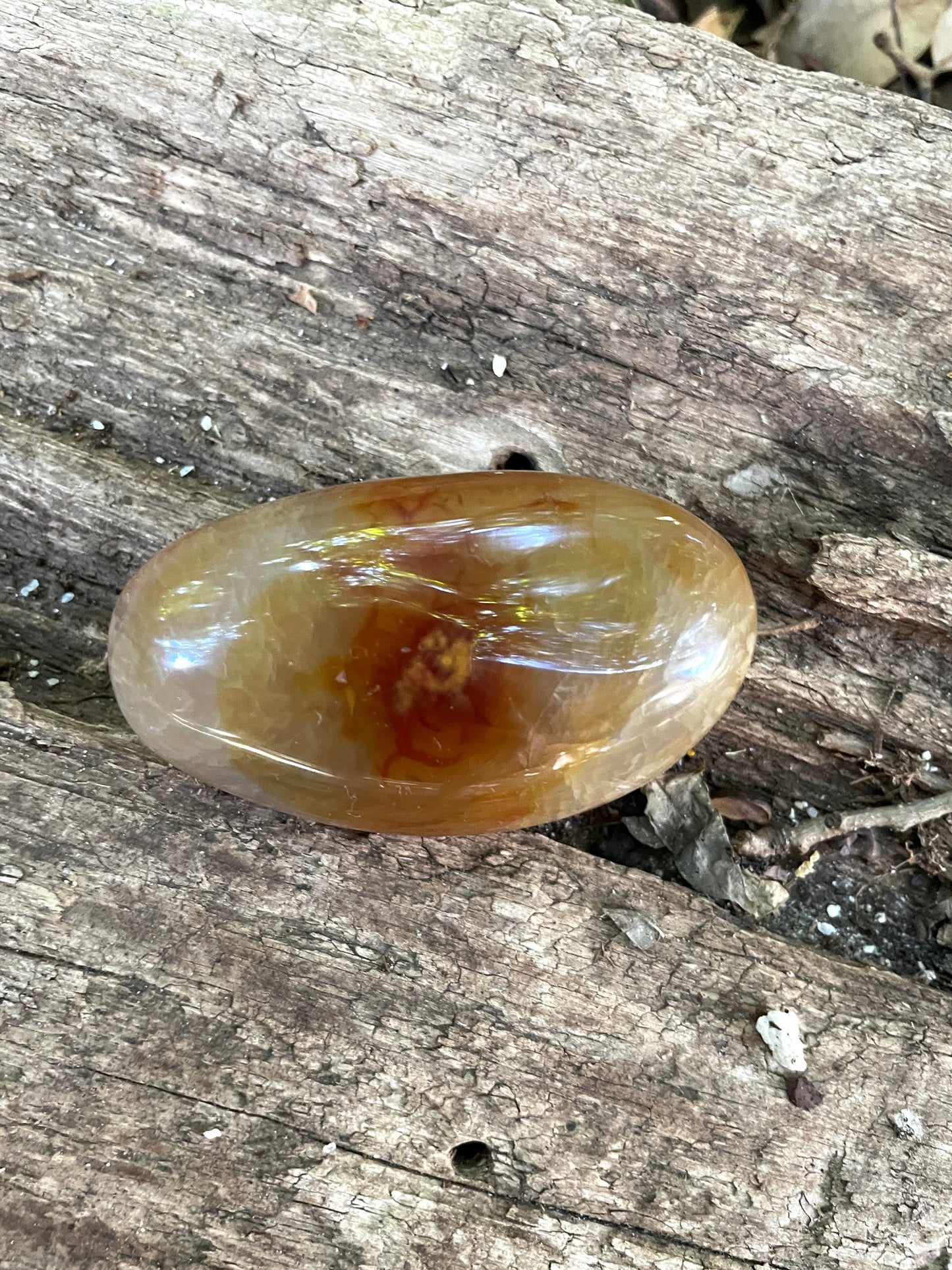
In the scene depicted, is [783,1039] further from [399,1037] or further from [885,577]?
[885,577]

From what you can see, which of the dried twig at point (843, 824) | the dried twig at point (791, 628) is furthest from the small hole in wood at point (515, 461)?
the dried twig at point (843, 824)

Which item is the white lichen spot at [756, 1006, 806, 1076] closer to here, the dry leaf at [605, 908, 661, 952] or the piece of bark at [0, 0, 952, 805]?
the dry leaf at [605, 908, 661, 952]

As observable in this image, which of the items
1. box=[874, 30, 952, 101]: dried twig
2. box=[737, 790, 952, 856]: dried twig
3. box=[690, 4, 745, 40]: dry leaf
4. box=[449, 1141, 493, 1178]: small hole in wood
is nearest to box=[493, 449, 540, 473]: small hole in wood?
box=[737, 790, 952, 856]: dried twig

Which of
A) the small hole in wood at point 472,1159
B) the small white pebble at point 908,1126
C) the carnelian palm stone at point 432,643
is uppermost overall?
the carnelian palm stone at point 432,643

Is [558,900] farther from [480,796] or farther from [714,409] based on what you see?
[714,409]

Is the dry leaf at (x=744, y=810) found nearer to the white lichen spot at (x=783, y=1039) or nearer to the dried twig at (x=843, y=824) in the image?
the dried twig at (x=843, y=824)
